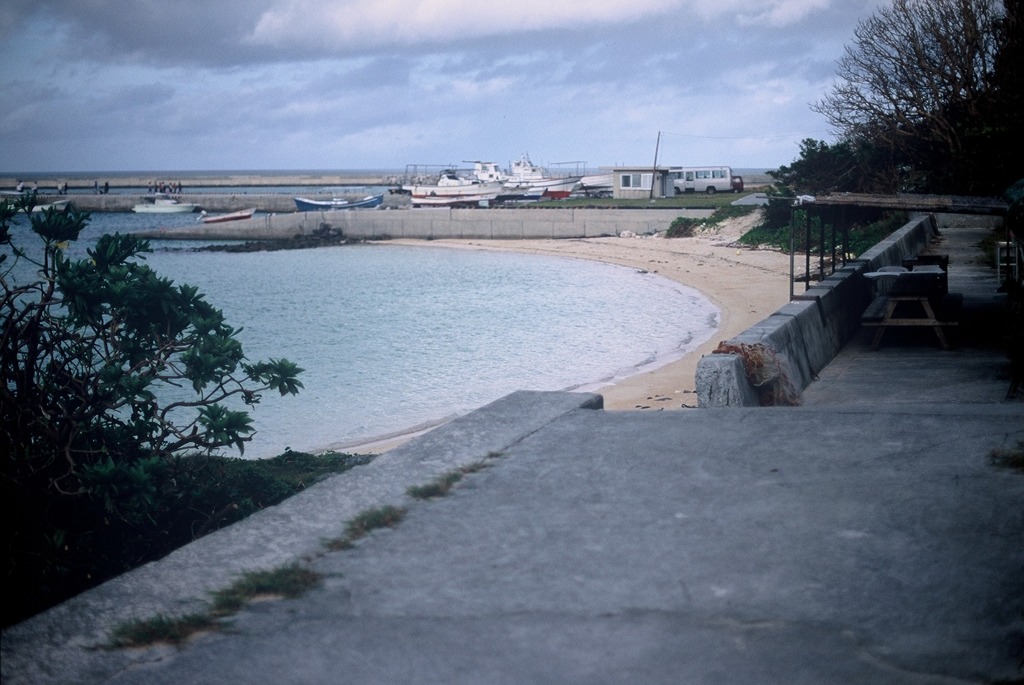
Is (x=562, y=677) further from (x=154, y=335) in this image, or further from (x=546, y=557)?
(x=154, y=335)

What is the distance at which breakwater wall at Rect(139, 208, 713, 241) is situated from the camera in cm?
5500

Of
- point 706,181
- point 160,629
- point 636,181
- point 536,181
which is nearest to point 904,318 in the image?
point 160,629

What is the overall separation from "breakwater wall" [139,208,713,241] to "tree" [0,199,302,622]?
4519 centimetres

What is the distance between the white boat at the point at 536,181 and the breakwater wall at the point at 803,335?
6093cm

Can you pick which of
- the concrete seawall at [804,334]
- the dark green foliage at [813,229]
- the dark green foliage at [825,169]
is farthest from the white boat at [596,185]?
the concrete seawall at [804,334]

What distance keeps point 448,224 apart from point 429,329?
33396 millimetres

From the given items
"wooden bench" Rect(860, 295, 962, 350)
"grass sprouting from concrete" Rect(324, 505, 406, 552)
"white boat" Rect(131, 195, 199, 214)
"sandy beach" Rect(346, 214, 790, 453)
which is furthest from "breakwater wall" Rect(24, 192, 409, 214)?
"grass sprouting from concrete" Rect(324, 505, 406, 552)

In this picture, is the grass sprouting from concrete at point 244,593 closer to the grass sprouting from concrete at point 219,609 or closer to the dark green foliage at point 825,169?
the grass sprouting from concrete at point 219,609

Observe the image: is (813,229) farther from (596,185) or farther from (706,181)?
(596,185)

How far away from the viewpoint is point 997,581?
383 centimetres

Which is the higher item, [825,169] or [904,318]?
[825,169]

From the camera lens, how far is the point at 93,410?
21.8ft

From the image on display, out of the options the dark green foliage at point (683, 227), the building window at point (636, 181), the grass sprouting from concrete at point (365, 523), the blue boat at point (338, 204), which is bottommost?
the grass sprouting from concrete at point (365, 523)

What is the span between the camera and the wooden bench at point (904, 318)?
12352 mm
